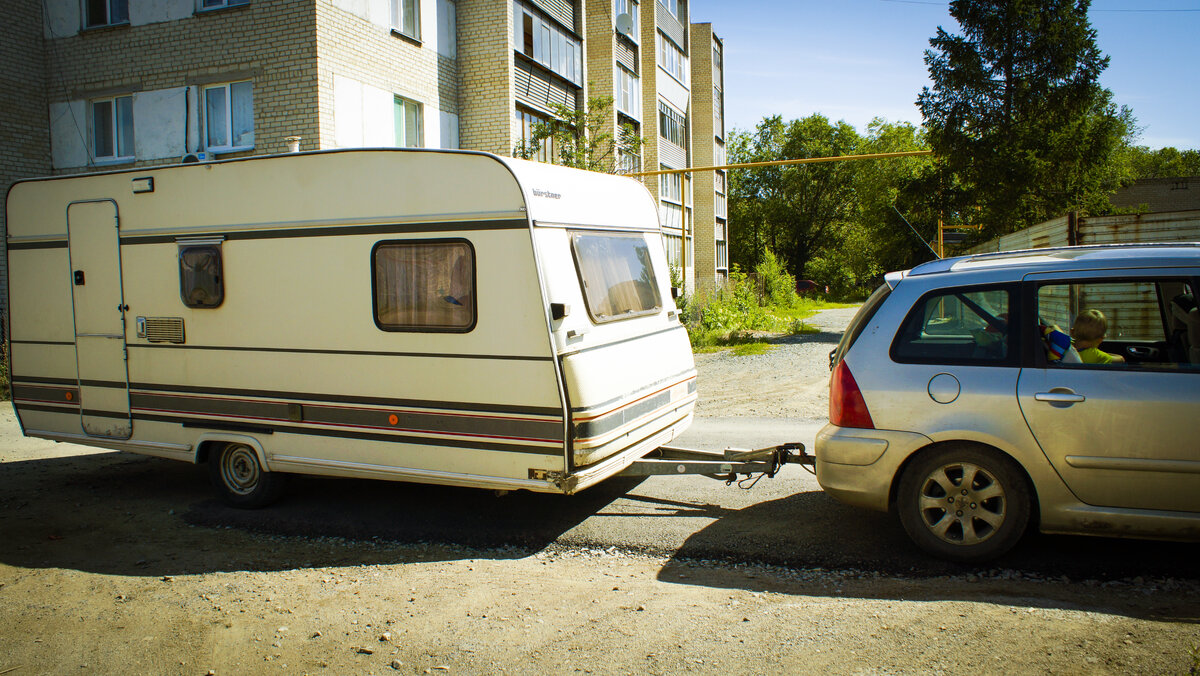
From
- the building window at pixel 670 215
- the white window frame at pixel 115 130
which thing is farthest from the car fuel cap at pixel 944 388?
the building window at pixel 670 215

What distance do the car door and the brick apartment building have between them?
1252 centimetres

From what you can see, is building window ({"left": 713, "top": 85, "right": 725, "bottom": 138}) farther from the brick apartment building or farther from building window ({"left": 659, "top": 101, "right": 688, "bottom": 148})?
the brick apartment building

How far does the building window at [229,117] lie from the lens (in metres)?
14.9

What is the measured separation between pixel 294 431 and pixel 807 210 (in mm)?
69399

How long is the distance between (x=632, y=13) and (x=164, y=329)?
2781cm

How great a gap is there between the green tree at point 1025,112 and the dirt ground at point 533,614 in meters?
19.8

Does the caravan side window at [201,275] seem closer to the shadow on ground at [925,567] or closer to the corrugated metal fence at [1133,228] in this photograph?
the shadow on ground at [925,567]

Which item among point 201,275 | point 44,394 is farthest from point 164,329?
point 44,394

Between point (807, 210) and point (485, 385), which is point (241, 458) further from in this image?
point (807, 210)

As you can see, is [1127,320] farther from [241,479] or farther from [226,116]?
[226,116]

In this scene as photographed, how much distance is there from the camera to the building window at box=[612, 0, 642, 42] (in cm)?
2936

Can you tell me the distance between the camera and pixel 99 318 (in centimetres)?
689

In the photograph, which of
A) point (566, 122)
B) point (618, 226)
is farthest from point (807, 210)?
point (618, 226)

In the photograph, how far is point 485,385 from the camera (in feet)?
18.1
